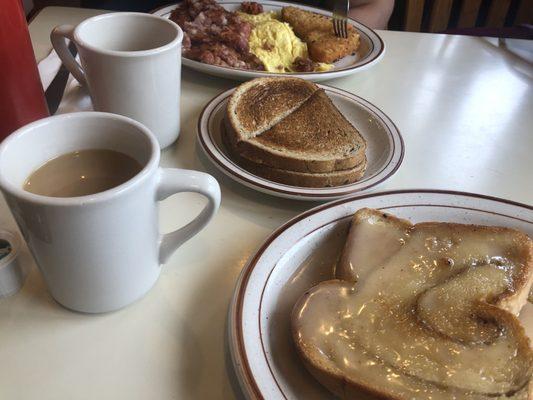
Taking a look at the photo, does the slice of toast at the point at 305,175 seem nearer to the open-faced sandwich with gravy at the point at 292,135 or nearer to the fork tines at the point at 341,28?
the open-faced sandwich with gravy at the point at 292,135

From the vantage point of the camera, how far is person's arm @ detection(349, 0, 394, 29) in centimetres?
197

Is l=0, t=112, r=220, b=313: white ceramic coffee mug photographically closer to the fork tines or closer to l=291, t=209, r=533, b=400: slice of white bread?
l=291, t=209, r=533, b=400: slice of white bread

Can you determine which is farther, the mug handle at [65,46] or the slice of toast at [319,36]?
the slice of toast at [319,36]

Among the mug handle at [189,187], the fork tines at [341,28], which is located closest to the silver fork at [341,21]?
the fork tines at [341,28]

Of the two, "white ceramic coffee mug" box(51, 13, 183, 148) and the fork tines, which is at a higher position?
"white ceramic coffee mug" box(51, 13, 183, 148)

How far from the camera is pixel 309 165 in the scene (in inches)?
36.3

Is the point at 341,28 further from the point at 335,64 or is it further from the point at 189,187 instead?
the point at 189,187

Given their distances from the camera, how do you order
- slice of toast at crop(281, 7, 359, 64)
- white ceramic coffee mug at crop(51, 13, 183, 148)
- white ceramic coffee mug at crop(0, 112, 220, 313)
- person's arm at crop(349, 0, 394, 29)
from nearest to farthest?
1. white ceramic coffee mug at crop(0, 112, 220, 313)
2. white ceramic coffee mug at crop(51, 13, 183, 148)
3. slice of toast at crop(281, 7, 359, 64)
4. person's arm at crop(349, 0, 394, 29)

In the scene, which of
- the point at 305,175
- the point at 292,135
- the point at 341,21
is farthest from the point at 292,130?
the point at 341,21

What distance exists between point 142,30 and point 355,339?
0.78m

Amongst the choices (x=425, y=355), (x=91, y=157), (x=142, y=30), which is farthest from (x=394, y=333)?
(x=142, y=30)

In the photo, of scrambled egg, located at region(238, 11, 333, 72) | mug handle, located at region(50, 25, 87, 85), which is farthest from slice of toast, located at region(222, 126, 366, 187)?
scrambled egg, located at region(238, 11, 333, 72)

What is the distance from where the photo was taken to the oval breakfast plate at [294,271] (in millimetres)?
592

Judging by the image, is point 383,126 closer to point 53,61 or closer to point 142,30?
point 142,30
